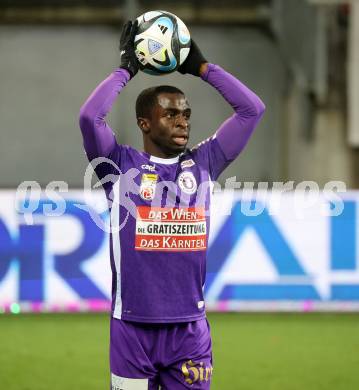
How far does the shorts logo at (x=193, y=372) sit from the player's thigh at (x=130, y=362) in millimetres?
141

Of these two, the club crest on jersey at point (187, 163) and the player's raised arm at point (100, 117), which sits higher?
the player's raised arm at point (100, 117)

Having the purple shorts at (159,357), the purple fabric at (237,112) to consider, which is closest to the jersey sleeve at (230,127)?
the purple fabric at (237,112)

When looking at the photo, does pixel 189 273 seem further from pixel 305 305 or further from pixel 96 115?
pixel 305 305

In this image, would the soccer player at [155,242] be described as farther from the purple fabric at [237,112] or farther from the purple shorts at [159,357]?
the purple fabric at [237,112]

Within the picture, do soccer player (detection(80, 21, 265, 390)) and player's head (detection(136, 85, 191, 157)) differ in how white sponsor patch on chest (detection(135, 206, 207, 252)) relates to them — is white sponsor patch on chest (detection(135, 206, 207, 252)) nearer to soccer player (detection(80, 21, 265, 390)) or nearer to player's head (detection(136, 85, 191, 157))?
soccer player (detection(80, 21, 265, 390))

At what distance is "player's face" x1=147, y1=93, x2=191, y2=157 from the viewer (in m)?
3.94

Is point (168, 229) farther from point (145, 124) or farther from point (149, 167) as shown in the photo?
point (145, 124)

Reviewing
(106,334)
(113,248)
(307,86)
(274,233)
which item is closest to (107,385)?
(106,334)

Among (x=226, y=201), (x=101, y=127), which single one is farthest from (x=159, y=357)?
(x=226, y=201)

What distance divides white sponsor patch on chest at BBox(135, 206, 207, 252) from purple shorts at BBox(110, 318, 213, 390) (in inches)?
13.2

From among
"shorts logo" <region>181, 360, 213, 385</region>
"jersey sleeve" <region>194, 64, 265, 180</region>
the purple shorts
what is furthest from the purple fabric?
"shorts logo" <region>181, 360, 213, 385</region>

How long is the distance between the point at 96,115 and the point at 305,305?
5.81 meters

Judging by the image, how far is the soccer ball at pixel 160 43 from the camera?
159 inches

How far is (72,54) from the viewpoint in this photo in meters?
15.6
